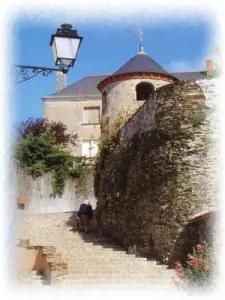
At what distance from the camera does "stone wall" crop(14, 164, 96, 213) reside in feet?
64.6

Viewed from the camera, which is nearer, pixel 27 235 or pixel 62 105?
pixel 27 235

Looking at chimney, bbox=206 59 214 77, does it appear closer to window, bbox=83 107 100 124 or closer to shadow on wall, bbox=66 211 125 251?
shadow on wall, bbox=66 211 125 251

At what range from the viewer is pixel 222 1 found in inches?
256

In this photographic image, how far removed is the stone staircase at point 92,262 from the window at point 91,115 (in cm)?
1326

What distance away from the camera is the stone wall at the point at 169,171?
1051 centimetres

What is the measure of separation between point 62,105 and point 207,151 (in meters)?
17.6

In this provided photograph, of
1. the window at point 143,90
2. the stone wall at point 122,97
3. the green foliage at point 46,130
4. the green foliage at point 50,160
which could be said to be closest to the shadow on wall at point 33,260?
the stone wall at point 122,97

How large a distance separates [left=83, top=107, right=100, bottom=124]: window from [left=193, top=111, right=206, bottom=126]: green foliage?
53.0 feet

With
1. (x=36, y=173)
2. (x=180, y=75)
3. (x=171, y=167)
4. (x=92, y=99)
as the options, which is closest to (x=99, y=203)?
(x=171, y=167)

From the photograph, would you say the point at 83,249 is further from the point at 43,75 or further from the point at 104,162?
the point at 43,75

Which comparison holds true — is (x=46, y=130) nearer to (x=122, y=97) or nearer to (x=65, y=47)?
(x=122, y=97)

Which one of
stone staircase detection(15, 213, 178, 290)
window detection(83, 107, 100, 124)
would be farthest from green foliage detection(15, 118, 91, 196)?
stone staircase detection(15, 213, 178, 290)

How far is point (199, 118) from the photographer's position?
1116 cm

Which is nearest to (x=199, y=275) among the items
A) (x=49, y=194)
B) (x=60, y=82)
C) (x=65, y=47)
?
(x=65, y=47)
